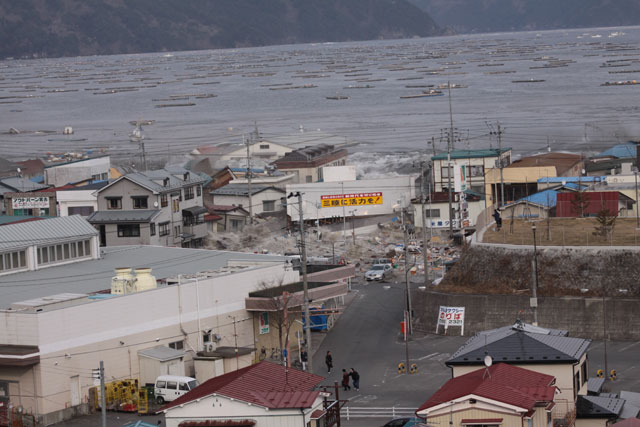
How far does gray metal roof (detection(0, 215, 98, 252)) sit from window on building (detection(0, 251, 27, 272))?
0.11 m

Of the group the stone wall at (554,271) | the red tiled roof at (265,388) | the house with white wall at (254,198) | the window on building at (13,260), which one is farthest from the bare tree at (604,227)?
the house with white wall at (254,198)

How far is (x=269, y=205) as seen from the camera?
108 ft

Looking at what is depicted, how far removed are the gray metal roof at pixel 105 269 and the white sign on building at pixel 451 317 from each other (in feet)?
8.88

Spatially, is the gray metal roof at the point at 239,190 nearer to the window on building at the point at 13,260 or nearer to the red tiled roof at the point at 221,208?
the red tiled roof at the point at 221,208

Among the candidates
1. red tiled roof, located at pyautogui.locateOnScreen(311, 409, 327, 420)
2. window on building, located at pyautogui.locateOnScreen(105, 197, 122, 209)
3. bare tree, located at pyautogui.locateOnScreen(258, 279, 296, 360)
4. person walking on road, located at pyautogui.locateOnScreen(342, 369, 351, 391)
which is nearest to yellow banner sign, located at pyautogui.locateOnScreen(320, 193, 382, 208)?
window on building, located at pyautogui.locateOnScreen(105, 197, 122, 209)

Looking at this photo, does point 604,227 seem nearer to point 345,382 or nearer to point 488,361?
point 345,382

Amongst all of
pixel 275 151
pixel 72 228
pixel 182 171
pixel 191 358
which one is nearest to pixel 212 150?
pixel 275 151

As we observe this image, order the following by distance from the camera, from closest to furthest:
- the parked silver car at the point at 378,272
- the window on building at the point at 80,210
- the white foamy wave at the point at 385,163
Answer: the parked silver car at the point at 378,272
the window on building at the point at 80,210
the white foamy wave at the point at 385,163

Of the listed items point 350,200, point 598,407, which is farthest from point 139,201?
point 598,407

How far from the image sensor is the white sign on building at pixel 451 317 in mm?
18844

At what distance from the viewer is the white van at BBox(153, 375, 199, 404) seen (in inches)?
602

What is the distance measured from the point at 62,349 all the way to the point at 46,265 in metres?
4.61

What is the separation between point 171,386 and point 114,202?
1143 centimetres

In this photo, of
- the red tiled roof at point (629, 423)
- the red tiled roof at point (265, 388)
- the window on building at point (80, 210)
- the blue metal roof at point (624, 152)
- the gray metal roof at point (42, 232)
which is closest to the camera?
the red tiled roof at point (629, 423)
